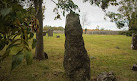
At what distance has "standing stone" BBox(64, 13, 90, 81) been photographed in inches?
152

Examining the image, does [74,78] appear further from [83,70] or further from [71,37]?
[71,37]

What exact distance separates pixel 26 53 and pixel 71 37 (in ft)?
10.2

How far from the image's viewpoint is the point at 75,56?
387 centimetres

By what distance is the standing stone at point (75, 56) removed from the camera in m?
3.87

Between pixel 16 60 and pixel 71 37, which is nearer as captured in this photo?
pixel 16 60

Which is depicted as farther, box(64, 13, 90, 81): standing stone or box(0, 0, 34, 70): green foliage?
box(64, 13, 90, 81): standing stone

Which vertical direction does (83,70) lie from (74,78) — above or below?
above

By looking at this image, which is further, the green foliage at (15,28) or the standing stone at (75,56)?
the standing stone at (75,56)

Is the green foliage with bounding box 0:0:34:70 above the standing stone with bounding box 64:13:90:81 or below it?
above

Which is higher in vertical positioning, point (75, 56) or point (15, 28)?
point (15, 28)

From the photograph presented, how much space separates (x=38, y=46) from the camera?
6586 mm

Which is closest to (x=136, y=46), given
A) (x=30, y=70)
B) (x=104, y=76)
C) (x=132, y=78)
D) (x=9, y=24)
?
(x=132, y=78)

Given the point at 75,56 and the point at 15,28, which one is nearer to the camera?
the point at 15,28

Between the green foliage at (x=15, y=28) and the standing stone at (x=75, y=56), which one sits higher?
the green foliage at (x=15, y=28)
